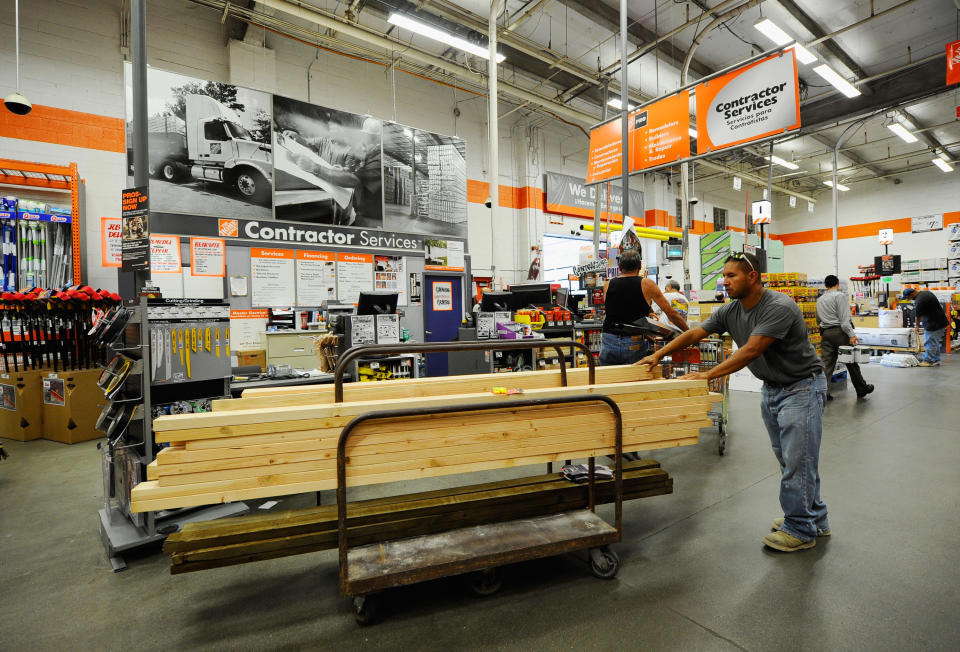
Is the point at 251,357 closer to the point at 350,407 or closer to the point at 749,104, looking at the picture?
the point at 350,407

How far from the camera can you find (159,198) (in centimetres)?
661

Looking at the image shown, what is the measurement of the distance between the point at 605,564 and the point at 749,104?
20.4ft

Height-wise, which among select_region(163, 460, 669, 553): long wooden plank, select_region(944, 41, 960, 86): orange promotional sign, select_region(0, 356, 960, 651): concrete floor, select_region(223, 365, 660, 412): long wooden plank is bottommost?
select_region(0, 356, 960, 651): concrete floor

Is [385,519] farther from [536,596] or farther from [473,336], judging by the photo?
[473,336]

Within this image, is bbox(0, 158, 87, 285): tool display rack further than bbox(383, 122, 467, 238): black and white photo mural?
No

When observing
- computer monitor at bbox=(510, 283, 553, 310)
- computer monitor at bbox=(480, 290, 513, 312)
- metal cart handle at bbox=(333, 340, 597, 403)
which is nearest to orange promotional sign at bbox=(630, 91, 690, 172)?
computer monitor at bbox=(510, 283, 553, 310)

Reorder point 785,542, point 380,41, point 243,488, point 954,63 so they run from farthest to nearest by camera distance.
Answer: point 380,41
point 954,63
point 785,542
point 243,488

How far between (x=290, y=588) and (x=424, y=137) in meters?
8.90

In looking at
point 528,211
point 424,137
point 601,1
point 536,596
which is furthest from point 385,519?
point 528,211

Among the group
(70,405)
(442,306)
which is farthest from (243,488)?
(442,306)

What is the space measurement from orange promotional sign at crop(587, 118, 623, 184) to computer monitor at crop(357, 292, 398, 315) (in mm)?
4298

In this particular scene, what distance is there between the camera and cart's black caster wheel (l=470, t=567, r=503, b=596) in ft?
6.86

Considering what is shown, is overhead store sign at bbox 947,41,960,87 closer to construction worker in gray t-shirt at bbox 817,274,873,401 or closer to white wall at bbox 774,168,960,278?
construction worker in gray t-shirt at bbox 817,274,873,401

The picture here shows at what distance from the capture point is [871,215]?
755 inches
